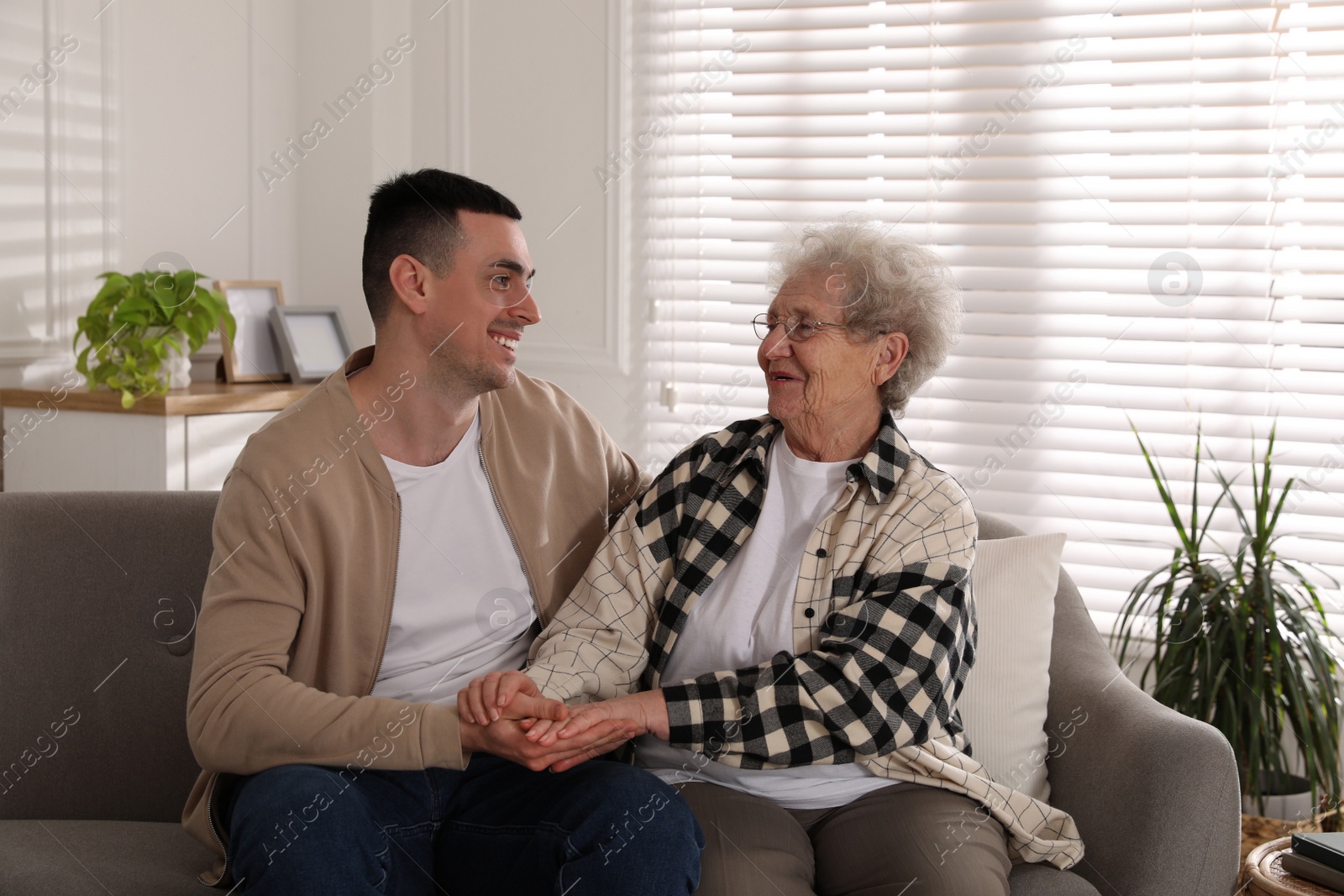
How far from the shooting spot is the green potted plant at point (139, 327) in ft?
9.14

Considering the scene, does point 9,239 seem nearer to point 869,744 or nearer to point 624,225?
point 624,225

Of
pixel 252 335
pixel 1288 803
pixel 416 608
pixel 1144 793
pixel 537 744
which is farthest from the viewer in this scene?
pixel 252 335

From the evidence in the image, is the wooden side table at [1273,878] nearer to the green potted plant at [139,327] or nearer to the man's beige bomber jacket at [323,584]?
the man's beige bomber jacket at [323,584]

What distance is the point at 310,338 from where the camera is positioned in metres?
3.42

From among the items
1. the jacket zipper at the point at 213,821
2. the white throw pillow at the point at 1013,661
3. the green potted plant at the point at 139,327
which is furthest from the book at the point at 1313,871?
the green potted plant at the point at 139,327

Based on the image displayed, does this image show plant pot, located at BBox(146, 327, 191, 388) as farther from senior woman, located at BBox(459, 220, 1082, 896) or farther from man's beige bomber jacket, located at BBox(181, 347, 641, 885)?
senior woman, located at BBox(459, 220, 1082, 896)

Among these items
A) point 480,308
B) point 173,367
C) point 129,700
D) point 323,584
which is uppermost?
point 480,308

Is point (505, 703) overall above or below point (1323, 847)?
above

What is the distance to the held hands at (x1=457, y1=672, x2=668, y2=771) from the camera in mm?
1481

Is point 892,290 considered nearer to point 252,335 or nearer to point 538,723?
point 538,723

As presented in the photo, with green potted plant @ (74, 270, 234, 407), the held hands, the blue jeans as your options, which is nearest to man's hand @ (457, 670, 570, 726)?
the held hands

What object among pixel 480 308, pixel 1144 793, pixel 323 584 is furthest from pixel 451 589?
pixel 1144 793

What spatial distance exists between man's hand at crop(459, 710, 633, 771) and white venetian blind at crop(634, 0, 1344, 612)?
1.78 metres

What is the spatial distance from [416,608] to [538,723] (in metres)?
0.33
